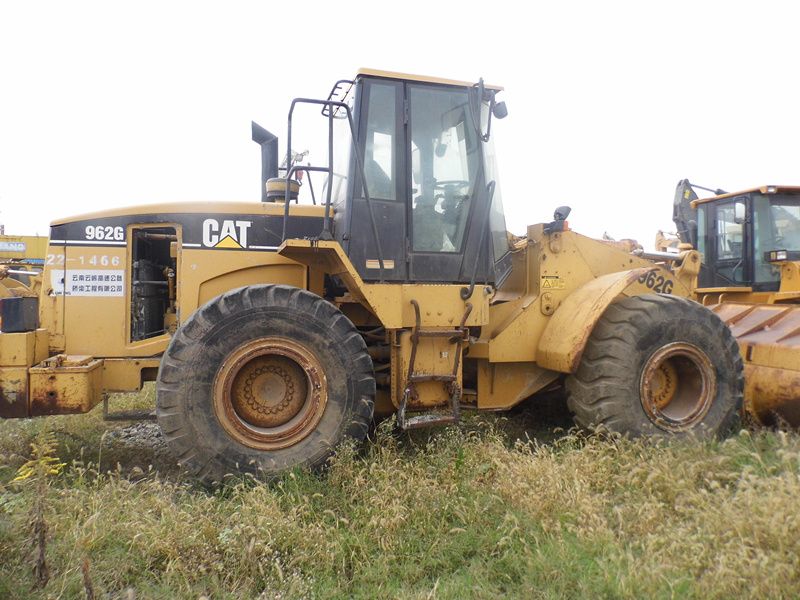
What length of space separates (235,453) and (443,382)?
161 cm

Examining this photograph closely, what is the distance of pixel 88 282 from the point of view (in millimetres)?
4434

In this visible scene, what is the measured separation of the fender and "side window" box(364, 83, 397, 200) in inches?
66.8

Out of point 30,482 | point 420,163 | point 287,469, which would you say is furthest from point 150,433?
point 420,163

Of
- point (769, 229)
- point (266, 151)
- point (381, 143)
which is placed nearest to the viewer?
point (381, 143)

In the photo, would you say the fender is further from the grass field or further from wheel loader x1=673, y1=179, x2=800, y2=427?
wheel loader x1=673, y1=179, x2=800, y2=427

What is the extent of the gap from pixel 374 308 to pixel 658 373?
2.49 meters

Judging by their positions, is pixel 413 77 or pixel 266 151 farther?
pixel 266 151

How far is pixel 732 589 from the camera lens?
7.57 ft

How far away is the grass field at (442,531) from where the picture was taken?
97.6 inches

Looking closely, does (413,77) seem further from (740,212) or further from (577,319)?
(740,212)

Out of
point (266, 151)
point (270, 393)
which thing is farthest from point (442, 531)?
point (266, 151)

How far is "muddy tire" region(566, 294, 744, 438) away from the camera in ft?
14.1

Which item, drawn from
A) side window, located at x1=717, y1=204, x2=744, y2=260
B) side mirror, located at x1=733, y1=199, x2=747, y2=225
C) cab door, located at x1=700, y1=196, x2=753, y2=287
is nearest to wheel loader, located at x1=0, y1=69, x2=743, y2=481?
side mirror, located at x1=733, y1=199, x2=747, y2=225

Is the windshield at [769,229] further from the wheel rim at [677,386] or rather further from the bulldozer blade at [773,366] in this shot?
the wheel rim at [677,386]
